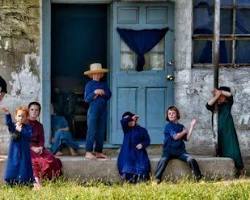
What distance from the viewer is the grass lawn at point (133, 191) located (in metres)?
9.37

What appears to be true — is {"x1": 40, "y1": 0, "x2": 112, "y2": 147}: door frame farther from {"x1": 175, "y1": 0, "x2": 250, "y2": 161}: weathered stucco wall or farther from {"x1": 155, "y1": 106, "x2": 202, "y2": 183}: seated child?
{"x1": 155, "y1": 106, "x2": 202, "y2": 183}: seated child

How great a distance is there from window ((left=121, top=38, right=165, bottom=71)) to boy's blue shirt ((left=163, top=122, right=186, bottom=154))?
1.61m

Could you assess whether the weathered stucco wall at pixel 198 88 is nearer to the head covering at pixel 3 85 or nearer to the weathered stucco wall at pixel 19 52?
the weathered stucco wall at pixel 19 52

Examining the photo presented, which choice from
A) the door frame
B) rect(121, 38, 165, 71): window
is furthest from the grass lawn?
rect(121, 38, 165, 71): window

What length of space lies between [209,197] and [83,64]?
439 centimetres

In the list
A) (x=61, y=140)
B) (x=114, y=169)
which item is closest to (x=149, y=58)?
(x=61, y=140)

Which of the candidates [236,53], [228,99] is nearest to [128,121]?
[228,99]

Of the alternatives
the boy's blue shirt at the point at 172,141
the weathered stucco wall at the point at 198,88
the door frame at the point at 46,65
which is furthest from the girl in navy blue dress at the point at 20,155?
the weathered stucco wall at the point at 198,88

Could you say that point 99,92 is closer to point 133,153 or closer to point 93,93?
point 93,93

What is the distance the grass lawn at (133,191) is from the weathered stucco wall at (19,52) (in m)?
1.89

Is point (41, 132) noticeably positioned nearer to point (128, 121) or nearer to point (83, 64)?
point (128, 121)

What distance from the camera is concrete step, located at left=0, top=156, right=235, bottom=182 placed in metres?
11.3

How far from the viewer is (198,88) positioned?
12523 mm

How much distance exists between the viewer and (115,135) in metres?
12.7
